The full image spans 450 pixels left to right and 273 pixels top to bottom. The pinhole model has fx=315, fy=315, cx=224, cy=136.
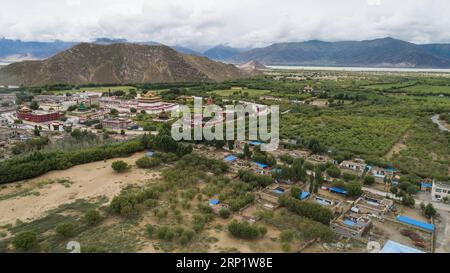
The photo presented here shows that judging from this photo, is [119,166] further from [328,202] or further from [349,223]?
[349,223]

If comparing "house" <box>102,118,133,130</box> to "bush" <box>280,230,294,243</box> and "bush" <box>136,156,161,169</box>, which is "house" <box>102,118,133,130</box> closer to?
"bush" <box>136,156,161,169</box>

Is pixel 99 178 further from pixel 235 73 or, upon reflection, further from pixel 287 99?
pixel 235 73

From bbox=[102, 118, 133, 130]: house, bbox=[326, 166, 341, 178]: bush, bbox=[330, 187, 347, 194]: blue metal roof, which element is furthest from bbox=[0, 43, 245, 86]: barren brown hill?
bbox=[330, 187, 347, 194]: blue metal roof

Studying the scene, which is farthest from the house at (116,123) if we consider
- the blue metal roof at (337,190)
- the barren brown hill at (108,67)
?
the barren brown hill at (108,67)

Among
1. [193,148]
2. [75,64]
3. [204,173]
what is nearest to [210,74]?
[75,64]

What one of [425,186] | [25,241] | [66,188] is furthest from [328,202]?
[66,188]

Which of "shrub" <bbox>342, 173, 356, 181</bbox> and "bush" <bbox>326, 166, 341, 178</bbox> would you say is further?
"bush" <bbox>326, 166, 341, 178</bbox>

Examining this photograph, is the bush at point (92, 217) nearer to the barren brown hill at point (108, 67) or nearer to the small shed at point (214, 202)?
the small shed at point (214, 202)
